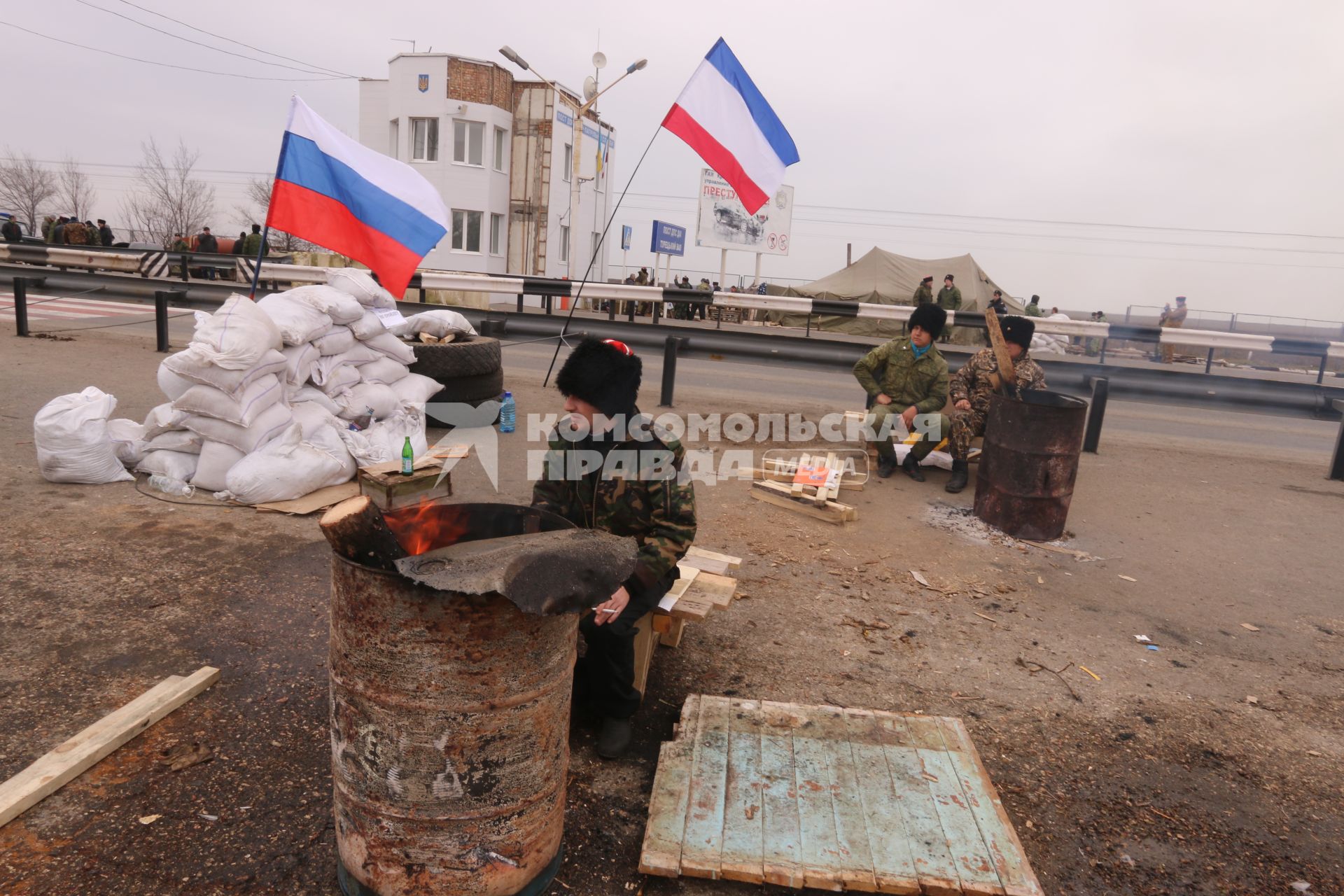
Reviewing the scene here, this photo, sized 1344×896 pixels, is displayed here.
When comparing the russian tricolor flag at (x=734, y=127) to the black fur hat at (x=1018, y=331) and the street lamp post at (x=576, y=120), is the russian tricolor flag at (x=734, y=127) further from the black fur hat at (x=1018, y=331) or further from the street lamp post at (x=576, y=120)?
the street lamp post at (x=576, y=120)

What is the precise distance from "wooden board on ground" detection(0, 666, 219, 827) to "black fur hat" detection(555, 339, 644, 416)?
193cm

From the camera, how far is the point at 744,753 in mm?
2924

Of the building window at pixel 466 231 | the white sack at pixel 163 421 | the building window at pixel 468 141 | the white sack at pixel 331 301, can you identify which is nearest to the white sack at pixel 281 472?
the white sack at pixel 163 421

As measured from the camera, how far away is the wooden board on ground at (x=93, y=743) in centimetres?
254

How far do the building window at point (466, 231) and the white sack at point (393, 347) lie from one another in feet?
104

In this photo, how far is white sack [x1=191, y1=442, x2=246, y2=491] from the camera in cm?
562

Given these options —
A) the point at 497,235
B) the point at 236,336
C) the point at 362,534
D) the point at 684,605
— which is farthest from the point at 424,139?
the point at 362,534

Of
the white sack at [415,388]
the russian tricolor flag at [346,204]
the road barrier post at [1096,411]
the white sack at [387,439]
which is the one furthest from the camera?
the road barrier post at [1096,411]

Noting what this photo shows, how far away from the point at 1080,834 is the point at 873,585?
228 centimetres

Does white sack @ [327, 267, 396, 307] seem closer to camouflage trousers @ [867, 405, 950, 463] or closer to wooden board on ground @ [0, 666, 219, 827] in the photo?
wooden board on ground @ [0, 666, 219, 827]

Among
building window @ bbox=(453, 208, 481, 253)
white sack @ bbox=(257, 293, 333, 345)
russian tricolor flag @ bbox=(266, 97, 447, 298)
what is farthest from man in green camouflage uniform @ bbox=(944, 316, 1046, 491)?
building window @ bbox=(453, 208, 481, 253)

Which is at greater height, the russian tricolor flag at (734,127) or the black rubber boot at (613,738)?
the russian tricolor flag at (734,127)

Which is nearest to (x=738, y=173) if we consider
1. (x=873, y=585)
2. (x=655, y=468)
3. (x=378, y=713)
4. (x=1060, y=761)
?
(x=873, y=585)

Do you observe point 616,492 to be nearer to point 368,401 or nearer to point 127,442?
point 368,401
